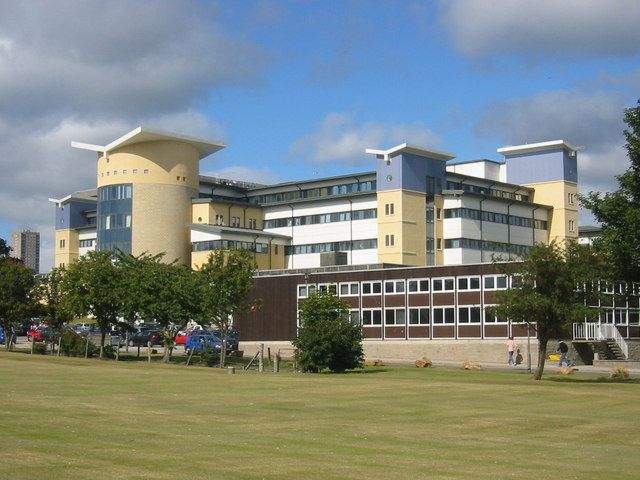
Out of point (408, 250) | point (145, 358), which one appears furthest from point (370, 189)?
point (145, 358)

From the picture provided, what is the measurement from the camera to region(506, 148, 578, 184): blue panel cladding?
401ft

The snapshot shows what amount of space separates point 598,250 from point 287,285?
40043 millimetres

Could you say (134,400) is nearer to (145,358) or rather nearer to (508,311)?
(508,311)

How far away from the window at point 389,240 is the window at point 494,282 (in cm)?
3559

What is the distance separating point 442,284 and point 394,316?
5.65m

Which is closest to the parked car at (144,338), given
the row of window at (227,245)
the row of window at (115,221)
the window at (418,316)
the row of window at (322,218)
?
the window at (418,316)

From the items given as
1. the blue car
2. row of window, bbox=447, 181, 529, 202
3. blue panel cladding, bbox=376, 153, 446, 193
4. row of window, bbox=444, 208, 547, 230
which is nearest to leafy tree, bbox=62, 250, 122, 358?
the blue car

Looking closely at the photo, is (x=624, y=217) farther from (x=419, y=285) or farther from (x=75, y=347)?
(x=75, y=347)

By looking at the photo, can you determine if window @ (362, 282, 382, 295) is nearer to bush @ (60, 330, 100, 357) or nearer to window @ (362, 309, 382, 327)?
window @ (362, 309, 382, 327)

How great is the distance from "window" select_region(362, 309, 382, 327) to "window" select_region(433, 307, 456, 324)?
558 centimetres

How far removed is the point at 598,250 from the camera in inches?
1907

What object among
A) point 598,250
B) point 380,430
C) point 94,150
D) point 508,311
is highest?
point 94,150

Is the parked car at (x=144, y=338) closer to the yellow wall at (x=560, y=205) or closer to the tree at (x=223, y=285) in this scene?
the tree at (x=223, y=285)

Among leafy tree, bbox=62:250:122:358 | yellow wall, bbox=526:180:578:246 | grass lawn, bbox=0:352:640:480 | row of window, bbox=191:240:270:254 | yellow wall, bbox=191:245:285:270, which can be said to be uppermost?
yellow wall, bbox=526:180:578:246
